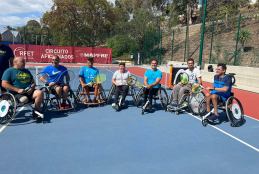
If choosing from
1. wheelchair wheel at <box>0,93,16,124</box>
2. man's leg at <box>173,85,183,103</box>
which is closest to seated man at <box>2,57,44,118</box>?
wheelchair wheel at <box>0,93,16,124</box>

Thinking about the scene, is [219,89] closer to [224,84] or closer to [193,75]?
[224,84]

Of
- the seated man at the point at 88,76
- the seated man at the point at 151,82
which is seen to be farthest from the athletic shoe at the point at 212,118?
the seated man at the point at 88,76

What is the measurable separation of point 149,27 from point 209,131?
24236 millimetres

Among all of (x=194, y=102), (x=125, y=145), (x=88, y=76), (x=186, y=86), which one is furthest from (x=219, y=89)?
(x=88, y=76)

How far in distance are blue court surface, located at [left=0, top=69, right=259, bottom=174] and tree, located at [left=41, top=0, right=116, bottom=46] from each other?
853 inches

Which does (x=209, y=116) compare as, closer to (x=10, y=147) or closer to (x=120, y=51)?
(x=10, y=147)

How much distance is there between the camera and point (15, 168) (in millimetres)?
2703

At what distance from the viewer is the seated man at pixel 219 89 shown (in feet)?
14.0

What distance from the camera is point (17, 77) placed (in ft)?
14.1

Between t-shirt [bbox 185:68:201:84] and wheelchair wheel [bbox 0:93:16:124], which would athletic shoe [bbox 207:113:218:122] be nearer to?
t-shirt [bbox 185:68:201:84]

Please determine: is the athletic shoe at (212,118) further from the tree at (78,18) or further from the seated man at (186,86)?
the tree at (78,18)

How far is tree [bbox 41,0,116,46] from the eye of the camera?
83.4 ft

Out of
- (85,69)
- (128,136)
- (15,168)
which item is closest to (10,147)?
(15,168)

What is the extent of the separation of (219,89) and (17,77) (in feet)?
13.6
